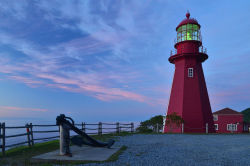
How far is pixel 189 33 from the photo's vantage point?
20422 mm

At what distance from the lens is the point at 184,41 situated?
19.8 metres

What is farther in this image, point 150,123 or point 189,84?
point 150,123

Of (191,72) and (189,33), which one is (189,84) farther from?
(189,33)

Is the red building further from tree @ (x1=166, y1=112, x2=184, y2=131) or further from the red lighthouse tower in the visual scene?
tree @ (x1=166, y1=112, x2=184, y2=131)

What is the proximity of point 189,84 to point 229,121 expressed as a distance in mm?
15002

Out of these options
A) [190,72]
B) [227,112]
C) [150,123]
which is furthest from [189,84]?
[227,112]

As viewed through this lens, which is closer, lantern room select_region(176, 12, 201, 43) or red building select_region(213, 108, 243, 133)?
lantern room select_region(176, 12, 201, 43)

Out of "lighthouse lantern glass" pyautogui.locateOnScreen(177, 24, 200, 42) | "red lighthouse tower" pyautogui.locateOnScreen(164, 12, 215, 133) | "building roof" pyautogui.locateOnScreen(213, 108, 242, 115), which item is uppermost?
"lighthouse lantern glass" pyautogui.locateOnScreen(177, 24, 200, 42)

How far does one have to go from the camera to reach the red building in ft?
93.9

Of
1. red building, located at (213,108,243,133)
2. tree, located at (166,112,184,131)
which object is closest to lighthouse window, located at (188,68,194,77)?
tree, located at (166,112,184,131)

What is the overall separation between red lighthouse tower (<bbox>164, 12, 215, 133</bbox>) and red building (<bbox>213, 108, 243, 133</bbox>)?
11.6 m

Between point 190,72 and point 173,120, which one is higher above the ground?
point 190,72

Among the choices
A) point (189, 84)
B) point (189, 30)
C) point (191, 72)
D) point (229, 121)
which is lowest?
point (229, 121)

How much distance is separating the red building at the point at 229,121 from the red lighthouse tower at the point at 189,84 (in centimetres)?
1158
